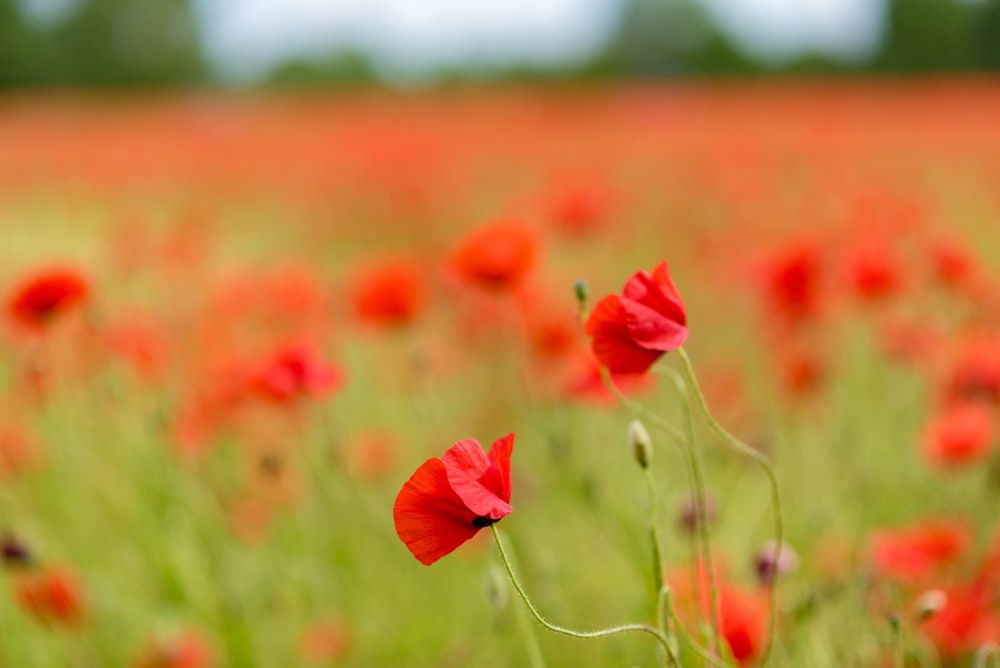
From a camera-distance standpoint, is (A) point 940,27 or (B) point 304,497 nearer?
(B) point 304,497

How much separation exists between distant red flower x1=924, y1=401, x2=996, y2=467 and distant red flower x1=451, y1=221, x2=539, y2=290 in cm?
53

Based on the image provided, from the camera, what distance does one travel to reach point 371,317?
1476 mm

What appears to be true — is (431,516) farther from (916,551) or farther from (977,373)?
(977,373)

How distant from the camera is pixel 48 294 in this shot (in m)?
1.14

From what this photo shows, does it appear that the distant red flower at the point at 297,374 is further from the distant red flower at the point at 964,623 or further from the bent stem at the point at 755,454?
the distant red flower at the point at 964,623

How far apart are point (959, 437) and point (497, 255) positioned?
22.5 inches

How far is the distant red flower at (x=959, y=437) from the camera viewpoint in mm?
1202

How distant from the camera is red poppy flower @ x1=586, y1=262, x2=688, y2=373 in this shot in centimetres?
68

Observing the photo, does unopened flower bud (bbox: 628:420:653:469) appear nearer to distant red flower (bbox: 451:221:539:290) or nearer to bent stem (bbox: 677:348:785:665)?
bent stem (bbox: 677:348:785:665)

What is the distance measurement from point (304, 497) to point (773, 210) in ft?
5.71

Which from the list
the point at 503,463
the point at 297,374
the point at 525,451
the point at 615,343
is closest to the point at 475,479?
the point at 503,463

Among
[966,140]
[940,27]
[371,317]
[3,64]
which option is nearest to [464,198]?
[966,140]

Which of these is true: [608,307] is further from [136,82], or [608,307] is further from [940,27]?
[136,82]

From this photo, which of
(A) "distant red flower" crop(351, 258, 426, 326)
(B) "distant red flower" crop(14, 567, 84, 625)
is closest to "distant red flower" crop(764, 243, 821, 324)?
(A) "distant red flower" crop(351, 258, 426, 326)
